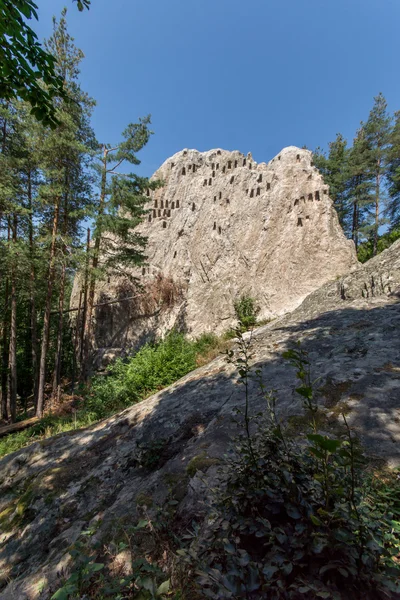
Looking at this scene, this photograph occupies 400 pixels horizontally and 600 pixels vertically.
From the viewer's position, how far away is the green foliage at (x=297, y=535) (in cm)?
95

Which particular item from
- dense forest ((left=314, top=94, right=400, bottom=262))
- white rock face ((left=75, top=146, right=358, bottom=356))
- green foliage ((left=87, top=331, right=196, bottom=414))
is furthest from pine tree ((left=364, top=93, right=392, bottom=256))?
green foliage ((left=87, top=331, right=196, bottom=414))

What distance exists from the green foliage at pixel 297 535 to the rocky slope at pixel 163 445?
64 centimetres

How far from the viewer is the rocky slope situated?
6.97ft

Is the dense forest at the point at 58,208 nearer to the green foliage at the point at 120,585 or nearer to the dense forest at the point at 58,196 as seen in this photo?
the dense forest at the point at 58,196

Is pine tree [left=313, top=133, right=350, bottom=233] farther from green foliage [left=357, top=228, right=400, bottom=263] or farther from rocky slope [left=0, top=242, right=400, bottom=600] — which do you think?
rocky slope [left=0, top=242, right=400, bottom=600]

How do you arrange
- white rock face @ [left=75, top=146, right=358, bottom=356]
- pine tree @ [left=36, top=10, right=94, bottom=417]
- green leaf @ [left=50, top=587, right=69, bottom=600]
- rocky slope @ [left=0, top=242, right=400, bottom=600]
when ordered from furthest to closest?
1. white rock face @ [left=75, top=146, right=358, bottom=356]
2. pine tree @ [left=36, top=10, right=94, bottom=417]
3. rocky slope @ [left=0, top=242, right=400, bottom=600]
4. green leaf @ [left=50, top=587, right=69, bottom=600]

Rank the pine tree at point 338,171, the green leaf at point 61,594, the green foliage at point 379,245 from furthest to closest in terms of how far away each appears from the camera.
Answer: the pine tree at point 338,171 < the green foliage at point 379,245 < the green leaf at point 61,594

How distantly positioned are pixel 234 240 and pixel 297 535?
49.7ft

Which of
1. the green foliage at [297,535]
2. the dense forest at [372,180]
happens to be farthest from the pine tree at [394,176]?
the green foliage at [297,535]

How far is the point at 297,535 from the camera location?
1.10 metres

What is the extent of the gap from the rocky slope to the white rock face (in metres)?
8.46

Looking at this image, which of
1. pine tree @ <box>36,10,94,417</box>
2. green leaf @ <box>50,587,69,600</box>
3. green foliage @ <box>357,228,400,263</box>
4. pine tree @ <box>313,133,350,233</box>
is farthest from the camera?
pine tree @ <box>313,133,350,233</box>

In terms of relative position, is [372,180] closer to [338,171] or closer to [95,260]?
[338,171]

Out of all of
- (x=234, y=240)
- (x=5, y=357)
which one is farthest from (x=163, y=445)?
(x=5, y=357)
